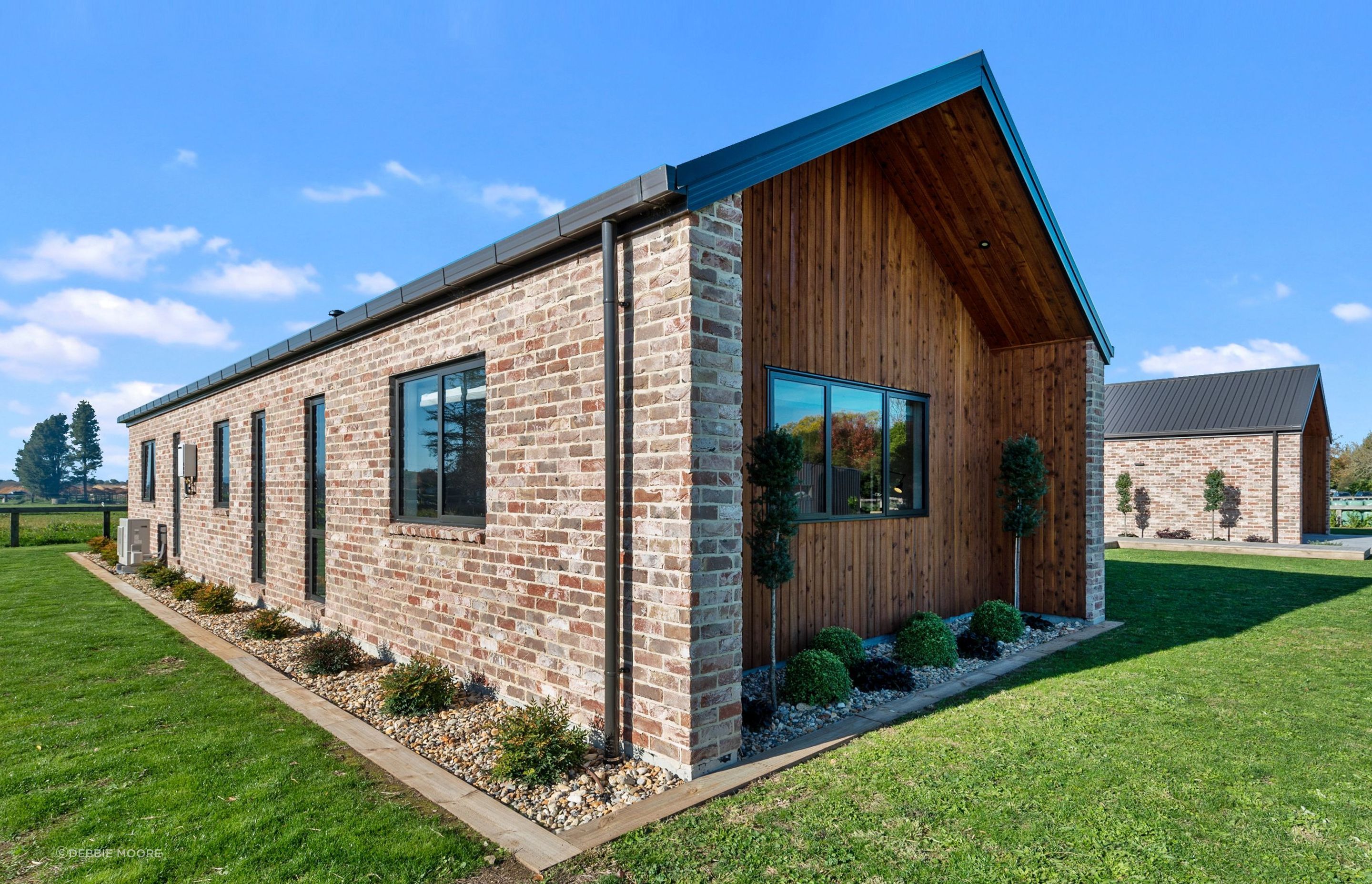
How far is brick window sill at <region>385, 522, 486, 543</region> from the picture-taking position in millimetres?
5195

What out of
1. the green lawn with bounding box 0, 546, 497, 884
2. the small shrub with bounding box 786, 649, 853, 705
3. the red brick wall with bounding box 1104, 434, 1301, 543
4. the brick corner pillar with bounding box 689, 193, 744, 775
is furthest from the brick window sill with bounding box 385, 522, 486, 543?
the red brick wall with bounding box 1104, 434, 1301, 543

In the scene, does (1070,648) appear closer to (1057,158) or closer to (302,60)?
(1057,158)

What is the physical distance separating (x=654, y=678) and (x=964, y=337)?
640 centimetres

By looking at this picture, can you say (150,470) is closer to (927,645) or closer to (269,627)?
(269,627)

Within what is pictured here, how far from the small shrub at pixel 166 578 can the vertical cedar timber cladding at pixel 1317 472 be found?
94.7 ft

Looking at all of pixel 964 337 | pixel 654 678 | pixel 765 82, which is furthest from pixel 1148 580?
pixel 654 678

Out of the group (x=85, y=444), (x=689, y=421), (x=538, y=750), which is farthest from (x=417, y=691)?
(x=85, y=444)

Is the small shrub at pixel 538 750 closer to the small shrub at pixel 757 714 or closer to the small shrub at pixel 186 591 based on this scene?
the small shrub at pixel 757 714

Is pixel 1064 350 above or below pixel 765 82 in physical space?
below

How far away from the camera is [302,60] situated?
26.8 feet

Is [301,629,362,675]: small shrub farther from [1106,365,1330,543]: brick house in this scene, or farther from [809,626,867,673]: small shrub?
[1106,365,1330,543]: brick house

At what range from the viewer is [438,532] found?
219 inches

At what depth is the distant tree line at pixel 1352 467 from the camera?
34.1 m

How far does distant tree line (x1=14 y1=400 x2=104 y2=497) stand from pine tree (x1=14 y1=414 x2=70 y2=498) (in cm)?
5
